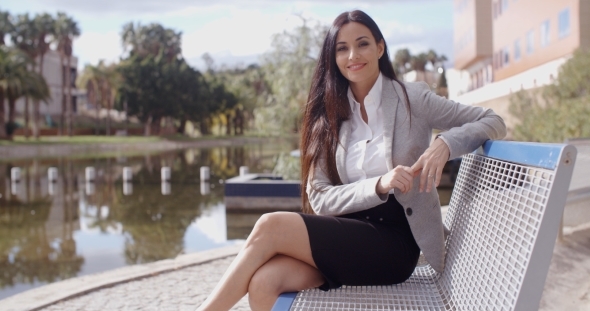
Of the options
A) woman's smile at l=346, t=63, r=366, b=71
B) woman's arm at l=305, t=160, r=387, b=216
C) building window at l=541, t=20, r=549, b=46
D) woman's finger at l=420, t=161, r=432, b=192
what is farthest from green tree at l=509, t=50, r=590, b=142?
woman's finger at l=420, t=161, r=432, b=192

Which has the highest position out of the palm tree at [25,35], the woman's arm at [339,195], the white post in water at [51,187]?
the palm tree at [25,35]

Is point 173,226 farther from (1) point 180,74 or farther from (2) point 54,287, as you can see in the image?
(1) point 180,74

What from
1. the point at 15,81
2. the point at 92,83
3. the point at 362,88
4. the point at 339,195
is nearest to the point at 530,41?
the point at 362,88

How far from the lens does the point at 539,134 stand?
13.2 meters

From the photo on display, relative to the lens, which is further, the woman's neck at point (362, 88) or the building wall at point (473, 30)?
the building wall at point (473, 30)

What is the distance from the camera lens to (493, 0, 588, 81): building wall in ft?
60.6

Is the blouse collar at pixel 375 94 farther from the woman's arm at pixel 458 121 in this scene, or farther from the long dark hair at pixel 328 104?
the woman's arm at pixel 458 121

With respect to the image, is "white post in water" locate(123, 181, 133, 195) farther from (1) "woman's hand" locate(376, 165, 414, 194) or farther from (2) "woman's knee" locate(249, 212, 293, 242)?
(1) "woman's hand" locate(376, 165, 414, 194)

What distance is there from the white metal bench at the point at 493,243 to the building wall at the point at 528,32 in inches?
678

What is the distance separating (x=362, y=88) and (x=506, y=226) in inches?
46.5

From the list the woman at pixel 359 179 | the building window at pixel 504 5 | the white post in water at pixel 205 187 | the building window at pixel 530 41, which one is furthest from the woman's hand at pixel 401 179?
the building window at pixel 504 5

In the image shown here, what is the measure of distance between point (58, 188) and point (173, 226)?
785 centimetres

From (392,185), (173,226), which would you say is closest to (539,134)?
(173,226)

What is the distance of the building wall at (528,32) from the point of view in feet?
60.6
